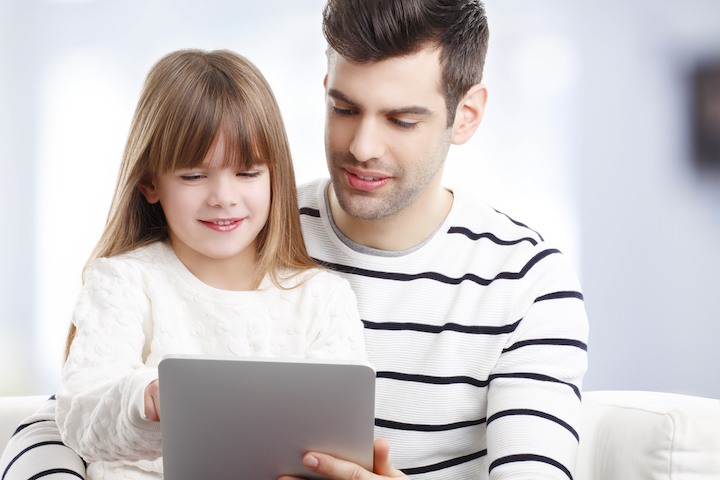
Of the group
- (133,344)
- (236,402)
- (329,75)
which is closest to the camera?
(236,402)

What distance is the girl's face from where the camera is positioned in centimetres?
121

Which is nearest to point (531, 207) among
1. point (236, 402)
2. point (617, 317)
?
point (617, 317)

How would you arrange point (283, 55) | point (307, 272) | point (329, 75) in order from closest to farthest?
point (307, 272)
point (329, 75)
point (283, 55)

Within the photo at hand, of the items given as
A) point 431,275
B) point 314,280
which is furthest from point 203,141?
point 431,275

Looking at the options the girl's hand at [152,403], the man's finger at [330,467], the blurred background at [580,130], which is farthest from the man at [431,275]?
the blurred background at [580,130]

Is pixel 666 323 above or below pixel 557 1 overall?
below

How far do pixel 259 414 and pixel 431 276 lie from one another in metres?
0.67

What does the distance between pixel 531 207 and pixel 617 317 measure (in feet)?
2.53

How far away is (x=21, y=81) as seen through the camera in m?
3.64

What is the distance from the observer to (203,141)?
1.19 m

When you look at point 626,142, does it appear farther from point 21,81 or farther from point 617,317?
point 21,81

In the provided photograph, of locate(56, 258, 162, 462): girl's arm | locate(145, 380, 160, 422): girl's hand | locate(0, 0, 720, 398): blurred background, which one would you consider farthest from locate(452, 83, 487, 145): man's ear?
locate(0, 0, 720, 398): blurred background

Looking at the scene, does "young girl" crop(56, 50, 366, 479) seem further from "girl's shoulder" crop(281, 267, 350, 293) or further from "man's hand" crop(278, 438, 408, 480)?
"man's hand" crop(278, 438, 408, 480)

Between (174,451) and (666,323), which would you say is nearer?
(174,451)
